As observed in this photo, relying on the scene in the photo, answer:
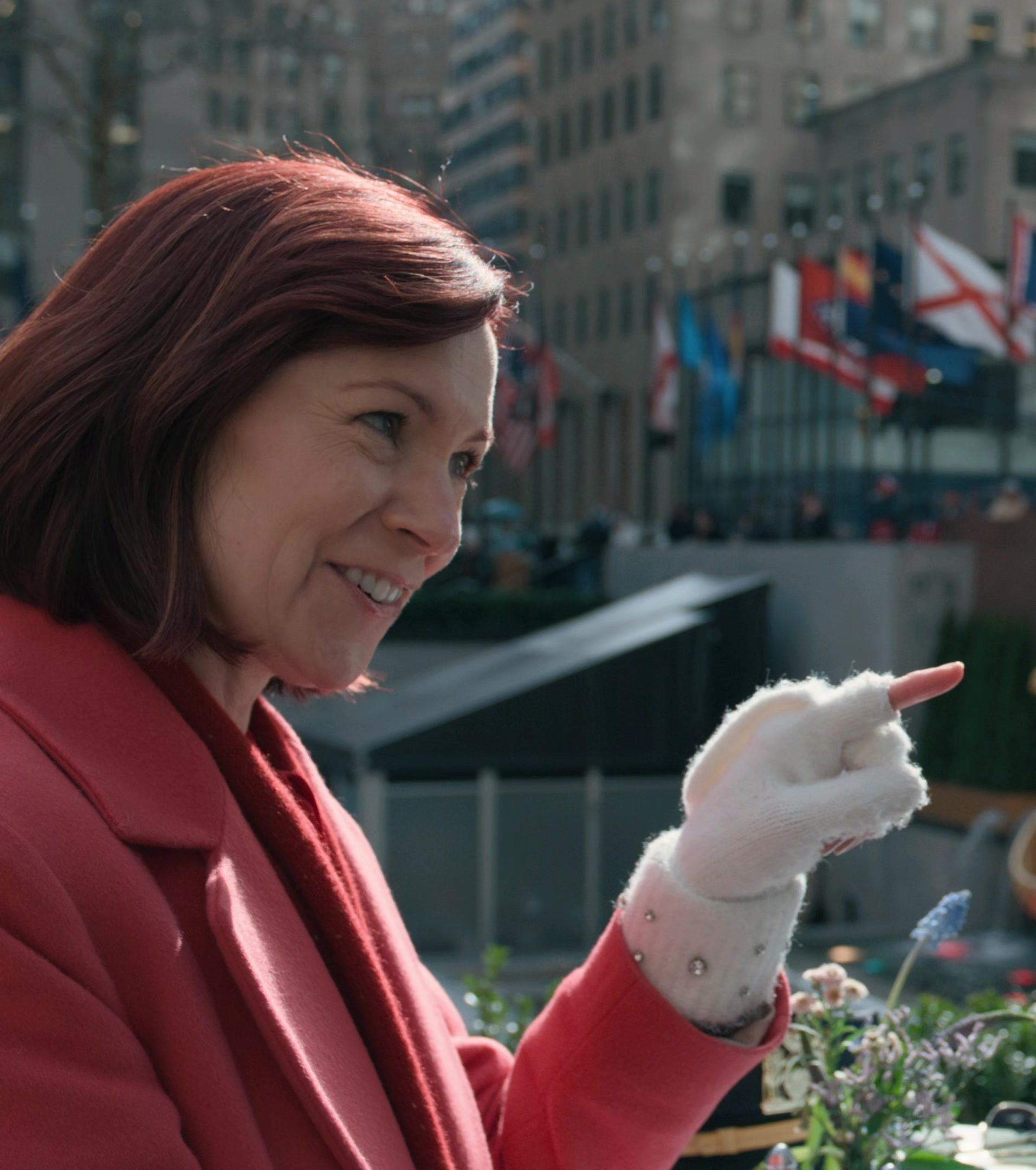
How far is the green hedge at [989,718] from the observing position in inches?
577

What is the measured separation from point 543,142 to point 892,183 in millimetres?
20985

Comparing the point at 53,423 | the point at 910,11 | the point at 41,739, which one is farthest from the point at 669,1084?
the point at 910,11

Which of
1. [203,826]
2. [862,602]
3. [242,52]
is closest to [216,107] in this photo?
[242,52]

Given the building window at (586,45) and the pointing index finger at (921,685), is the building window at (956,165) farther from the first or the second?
the pointing index finger at (921,685)

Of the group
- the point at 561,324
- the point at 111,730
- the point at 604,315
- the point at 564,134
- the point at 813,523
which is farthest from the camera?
the point at 564,134

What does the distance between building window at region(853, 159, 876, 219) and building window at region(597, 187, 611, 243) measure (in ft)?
33.7

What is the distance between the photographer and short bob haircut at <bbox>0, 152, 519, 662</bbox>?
158cm

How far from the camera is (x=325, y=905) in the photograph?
5.57 feet

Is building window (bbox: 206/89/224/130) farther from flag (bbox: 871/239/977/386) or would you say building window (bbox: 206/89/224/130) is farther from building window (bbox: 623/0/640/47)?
flag (bbox: 871/239/977/386)

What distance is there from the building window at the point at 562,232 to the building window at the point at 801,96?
10.6 meters

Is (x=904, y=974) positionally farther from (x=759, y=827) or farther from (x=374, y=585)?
(x=374, y=585)

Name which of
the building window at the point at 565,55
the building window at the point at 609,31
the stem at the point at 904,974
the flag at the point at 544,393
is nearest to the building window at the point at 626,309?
the building window at the point at 609,31

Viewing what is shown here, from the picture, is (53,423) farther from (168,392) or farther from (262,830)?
(262,830)

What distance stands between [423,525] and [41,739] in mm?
452
